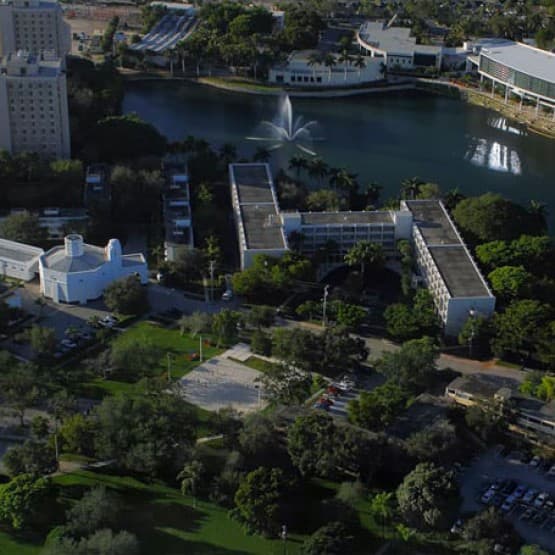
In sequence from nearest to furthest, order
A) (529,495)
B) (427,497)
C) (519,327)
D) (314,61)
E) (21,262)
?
(427,497), (529,495), (519,327), (21,262), (314,61)

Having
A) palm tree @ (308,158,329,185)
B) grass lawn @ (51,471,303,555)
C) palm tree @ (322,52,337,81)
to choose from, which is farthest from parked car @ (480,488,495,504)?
palm tree @ (322,52,337,81)

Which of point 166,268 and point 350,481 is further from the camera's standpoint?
point 166,268

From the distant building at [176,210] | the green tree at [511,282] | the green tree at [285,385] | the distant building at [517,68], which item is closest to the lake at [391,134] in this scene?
the distant building at [517,68]

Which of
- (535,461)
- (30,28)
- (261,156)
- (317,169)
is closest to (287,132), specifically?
(261,156)

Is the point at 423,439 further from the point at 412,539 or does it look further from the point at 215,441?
the point at 215,441

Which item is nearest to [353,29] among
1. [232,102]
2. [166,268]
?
[232,102]

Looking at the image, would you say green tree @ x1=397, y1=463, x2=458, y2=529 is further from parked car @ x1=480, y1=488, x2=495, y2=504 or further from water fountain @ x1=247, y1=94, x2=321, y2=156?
water fountain @ x1=247, y1=94, x2=321, y2=156

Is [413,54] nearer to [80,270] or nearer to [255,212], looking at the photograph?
[255,212]
